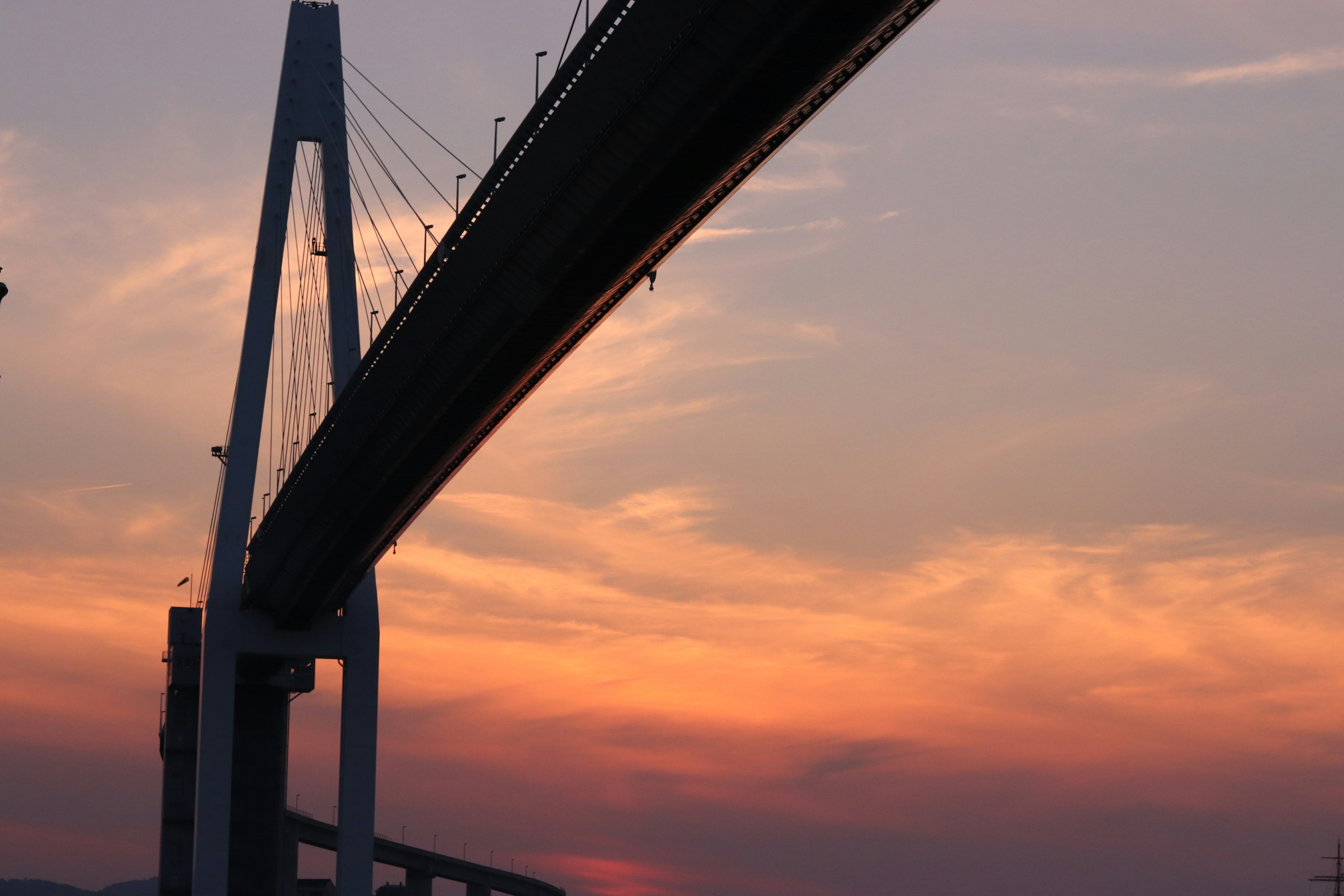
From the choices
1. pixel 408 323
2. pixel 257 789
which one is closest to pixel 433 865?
pixel 257 789

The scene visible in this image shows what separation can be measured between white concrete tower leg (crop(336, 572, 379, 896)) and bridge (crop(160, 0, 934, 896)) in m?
0.07

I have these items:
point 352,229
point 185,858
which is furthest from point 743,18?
point 185,858

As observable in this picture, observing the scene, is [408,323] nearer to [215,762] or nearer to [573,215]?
[573,215]

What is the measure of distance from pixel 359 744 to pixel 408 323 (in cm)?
1897

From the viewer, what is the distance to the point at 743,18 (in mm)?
23000

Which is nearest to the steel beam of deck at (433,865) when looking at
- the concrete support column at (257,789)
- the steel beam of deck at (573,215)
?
the concrete support column at (257,789)

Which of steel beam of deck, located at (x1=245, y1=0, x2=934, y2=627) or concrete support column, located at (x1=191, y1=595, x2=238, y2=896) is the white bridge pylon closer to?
concrete support column, located at (x1=191, y1=595, x2=238, y2=896)

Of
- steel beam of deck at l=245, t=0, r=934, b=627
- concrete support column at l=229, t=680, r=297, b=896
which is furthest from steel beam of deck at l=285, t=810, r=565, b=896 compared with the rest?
steel beam of deck at l=245, t=0, r=934, b=627

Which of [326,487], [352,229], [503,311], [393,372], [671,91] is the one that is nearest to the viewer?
[671,91]

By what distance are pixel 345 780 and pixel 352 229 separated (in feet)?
57.0

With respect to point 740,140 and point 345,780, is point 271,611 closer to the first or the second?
point 345,780

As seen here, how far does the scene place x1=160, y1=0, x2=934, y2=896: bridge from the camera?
24609 millimetres

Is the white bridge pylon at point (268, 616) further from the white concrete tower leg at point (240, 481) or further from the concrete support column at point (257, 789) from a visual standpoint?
the concrete support column at point (257, 789)

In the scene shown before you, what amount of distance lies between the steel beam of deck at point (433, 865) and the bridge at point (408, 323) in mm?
25498
